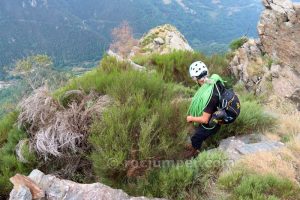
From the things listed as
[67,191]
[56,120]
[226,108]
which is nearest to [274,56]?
[226,108]

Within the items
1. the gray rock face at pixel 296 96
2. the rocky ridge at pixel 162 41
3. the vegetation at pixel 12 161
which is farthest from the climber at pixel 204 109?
the rocky ridge at pixel 162 41

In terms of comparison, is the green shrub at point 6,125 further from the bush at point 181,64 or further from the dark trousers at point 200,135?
the bush at point 181,64

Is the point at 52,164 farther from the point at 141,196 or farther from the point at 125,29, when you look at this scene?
the point at 125,29

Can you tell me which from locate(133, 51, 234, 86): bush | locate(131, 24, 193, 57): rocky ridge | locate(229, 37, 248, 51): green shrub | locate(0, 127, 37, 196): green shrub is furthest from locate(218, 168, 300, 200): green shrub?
locate(131, 24, 193, 57): rocky ridge

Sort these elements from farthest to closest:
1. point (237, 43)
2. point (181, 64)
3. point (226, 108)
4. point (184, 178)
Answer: point (237, 43)
point (181, 64)
point (226, 108)
point (184, 178)

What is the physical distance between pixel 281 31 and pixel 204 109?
7.76 metres

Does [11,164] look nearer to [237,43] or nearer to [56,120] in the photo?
[56,120]

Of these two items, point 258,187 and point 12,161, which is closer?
point 258,187

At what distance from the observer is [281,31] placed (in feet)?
41.1

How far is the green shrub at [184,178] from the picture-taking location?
520 centimetres

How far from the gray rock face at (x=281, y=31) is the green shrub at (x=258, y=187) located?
781 cm

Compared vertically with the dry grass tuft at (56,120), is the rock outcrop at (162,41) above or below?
below

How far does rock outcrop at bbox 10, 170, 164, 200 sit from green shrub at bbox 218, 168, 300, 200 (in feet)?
3.61

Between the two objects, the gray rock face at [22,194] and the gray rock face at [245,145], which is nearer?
the gray rock face at [22,194]
